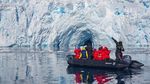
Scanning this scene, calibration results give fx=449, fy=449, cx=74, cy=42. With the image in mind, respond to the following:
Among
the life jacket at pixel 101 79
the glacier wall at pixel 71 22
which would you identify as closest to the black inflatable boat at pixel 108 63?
the life jacket at pixel 101 79

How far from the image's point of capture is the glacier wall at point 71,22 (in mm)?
86125

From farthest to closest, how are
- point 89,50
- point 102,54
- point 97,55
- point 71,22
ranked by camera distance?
point 71,22 → point 89,50 → point 97,55 → point 102,54

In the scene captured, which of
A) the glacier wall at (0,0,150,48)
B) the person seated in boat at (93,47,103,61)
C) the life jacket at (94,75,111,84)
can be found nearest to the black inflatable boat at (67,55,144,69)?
the person seated in boat at (93,47,103,61)

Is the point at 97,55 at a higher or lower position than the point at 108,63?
higher

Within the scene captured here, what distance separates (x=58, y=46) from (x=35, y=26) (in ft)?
22.3

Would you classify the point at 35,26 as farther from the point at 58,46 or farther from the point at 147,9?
the point at 147,9

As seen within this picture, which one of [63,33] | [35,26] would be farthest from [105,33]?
[35,26]

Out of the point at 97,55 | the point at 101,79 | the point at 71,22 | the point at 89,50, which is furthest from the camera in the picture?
the point at 71,22

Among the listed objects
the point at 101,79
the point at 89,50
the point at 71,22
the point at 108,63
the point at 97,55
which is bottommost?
the point at 101,79

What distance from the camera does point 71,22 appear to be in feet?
283

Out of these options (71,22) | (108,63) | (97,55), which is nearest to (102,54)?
(97,55)

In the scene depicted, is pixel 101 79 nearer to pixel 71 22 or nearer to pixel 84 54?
pixel 84 54

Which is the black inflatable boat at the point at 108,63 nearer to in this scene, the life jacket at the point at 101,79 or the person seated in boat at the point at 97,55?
the person seated in boat at the point at 97,55

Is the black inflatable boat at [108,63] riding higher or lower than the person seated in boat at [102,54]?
lower
